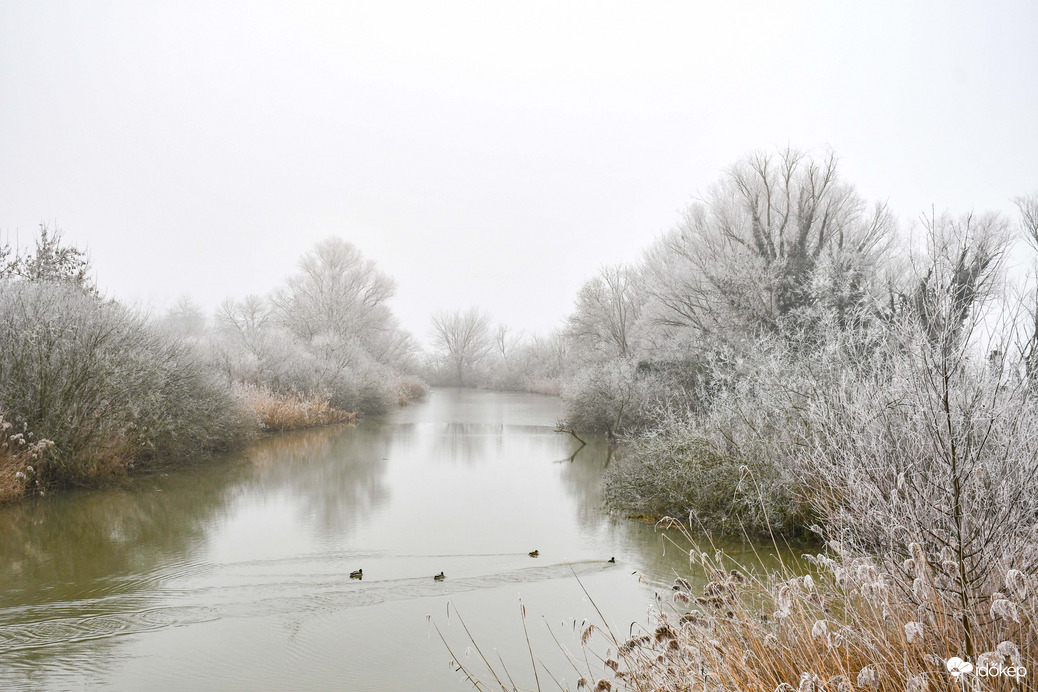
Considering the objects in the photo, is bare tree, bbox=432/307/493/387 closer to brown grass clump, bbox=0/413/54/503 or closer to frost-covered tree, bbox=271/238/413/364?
frost-covered tree, bbox=271/238/413/364

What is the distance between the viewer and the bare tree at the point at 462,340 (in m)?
62.7

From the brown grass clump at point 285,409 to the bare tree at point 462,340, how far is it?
134ft

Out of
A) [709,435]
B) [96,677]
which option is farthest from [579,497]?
[96,677]

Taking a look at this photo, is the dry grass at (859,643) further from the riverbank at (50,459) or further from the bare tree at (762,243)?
the bare tree at (762,243)

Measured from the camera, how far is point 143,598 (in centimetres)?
557

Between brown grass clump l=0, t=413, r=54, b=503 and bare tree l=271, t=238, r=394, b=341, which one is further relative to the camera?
bare tree l=271, t=238, r=394, b=341

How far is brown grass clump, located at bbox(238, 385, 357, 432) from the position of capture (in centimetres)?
1764

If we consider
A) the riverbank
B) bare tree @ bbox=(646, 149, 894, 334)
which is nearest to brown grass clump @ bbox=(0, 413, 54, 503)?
the riverbank

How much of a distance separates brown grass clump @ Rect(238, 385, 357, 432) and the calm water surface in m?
5.64

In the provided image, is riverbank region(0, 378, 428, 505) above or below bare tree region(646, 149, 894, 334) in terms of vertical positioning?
below

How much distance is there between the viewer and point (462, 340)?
6303cm

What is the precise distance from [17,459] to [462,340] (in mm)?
54342

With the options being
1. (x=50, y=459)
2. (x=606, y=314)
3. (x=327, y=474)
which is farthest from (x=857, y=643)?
(x=606, y=314)

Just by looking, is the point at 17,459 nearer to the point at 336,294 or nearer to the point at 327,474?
the point at 327,474
